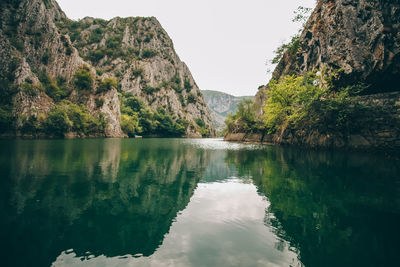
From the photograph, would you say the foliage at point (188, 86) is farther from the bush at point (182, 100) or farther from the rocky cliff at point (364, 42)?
the rocky cliff at point (364, 42)

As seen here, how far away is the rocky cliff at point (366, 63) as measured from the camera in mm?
22422

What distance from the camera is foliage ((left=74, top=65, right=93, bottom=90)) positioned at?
76831 mm

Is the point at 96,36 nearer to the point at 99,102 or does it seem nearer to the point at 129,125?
the point at 99,102

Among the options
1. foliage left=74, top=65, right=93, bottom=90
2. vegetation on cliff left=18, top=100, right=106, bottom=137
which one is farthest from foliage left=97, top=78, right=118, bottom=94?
vegetation on cliff left=18, top=100, right=106, bottom=137

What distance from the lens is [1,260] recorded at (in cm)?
389

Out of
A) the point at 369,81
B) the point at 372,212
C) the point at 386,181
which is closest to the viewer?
the point at 372,212

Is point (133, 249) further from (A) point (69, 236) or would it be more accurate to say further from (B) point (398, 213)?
(B) point (398, 213)

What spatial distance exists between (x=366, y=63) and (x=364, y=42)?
2.85 m

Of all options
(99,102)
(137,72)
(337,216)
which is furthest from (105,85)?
(337,216)

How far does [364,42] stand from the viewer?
24781 millimetres

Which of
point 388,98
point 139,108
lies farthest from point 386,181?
point 139,108

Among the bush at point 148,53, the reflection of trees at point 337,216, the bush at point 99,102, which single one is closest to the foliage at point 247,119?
the reflection of trees at point 337,216

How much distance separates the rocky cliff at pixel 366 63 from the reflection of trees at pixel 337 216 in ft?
48.5

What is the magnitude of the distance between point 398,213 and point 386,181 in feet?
17.4
